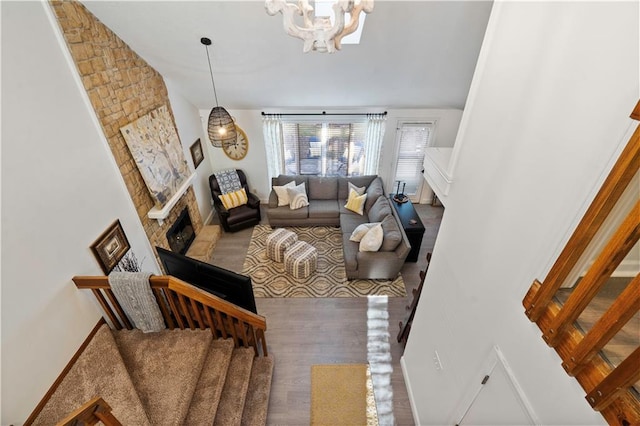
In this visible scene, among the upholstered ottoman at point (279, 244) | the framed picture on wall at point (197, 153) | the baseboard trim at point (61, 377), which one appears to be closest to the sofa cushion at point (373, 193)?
the upholstered ottoman at point (279, 244)

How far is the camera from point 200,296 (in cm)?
227

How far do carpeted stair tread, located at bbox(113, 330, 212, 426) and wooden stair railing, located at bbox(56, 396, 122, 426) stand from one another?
0.74 meters

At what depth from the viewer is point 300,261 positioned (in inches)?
168

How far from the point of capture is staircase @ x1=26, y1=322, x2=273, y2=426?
1.96m

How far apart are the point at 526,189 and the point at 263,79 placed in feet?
12.6

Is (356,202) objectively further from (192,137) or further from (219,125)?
(192,137)

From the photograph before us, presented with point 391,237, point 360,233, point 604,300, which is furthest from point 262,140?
point 604,300

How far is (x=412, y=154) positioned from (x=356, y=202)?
1.68m

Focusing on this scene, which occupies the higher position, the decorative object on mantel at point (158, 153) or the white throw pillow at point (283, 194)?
the decorative object on mantel at point (158, 153)

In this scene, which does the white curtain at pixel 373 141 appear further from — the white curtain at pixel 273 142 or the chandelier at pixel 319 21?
the chandelier at pixel 319 21

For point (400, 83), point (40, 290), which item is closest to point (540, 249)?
point (40, 290)

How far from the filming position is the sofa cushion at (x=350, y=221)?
193 inches

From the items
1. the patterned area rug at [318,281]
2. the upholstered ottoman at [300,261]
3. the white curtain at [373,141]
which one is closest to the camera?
the patterned area rug at [318,281]

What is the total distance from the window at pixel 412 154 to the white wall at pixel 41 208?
493 cm
